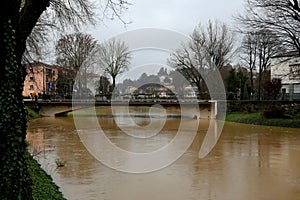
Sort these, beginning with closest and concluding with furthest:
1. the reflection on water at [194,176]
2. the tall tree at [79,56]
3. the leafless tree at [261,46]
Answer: the reflection on water at [194,176]
the leafless tree at [261,46]
the tall tree at [79,56]

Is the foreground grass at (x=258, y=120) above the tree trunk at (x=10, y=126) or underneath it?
underneath

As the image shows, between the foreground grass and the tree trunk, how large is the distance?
24061 mm

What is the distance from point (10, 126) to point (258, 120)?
26819mm

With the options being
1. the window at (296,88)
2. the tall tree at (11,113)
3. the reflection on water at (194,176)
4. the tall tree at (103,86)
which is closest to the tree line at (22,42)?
the tall tree at (11,113)

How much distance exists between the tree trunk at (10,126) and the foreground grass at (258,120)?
24061 mm

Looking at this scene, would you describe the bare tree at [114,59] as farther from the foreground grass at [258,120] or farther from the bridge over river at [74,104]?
the foreground grass at [258,120]

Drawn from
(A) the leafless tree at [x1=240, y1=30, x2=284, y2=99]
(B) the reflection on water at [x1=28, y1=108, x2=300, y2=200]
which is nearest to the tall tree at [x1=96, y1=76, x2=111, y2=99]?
(A) the leafless tree at [x1=240, y1=30, x2=284, y2=99]

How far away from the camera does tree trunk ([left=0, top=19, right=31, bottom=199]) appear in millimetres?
4374

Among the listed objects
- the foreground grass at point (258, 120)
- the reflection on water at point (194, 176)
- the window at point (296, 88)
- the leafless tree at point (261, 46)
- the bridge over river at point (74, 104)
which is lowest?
the reflection on water at point (194, 176)

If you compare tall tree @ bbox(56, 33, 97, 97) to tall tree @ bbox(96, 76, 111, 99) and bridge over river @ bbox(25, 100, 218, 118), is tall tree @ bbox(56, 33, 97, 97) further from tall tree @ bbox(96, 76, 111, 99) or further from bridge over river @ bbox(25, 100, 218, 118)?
tall tree @ bbox(96, 76, 111, 99)

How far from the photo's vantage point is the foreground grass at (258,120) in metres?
25.8

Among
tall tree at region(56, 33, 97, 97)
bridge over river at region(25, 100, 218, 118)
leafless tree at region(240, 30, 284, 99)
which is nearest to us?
leafless tree at region(240, 30, 284, 99)

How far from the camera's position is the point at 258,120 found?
28.9m

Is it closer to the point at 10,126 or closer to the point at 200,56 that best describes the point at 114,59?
the point at 200,56
